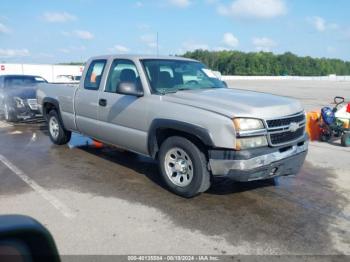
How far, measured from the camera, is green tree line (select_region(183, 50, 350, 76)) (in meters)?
121

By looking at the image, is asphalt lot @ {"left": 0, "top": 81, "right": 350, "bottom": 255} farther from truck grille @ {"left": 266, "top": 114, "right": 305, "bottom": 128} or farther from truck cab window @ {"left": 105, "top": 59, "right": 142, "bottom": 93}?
truck cab window @ {"left": 105, "top": 59, "right": 142, "bottom": 93}

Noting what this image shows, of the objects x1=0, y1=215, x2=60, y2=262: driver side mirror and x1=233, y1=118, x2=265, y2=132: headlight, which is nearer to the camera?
x1=0, y1=215, x2=60, y2=262: driver side mirror

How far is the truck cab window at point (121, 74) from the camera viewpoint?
5.54m

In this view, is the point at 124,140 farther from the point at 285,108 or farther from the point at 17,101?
the point at 17,101

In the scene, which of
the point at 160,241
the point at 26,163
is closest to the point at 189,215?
the point at 160,241

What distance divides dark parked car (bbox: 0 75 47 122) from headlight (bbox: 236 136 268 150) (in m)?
8.67

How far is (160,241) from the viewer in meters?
3.61

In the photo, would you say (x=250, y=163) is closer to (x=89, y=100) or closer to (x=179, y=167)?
(x=179, y=167)

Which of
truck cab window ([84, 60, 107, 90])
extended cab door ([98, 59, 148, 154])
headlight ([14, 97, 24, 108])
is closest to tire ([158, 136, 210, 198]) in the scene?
extended cab door ([98, 59, 148, 154])

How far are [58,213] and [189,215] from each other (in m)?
1.59

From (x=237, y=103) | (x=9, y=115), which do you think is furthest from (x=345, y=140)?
(x=9, y=115)

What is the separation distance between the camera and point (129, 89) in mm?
5129

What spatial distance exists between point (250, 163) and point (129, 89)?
2071mm

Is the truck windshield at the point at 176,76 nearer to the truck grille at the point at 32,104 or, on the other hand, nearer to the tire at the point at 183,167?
the tire at the point at 183,167
